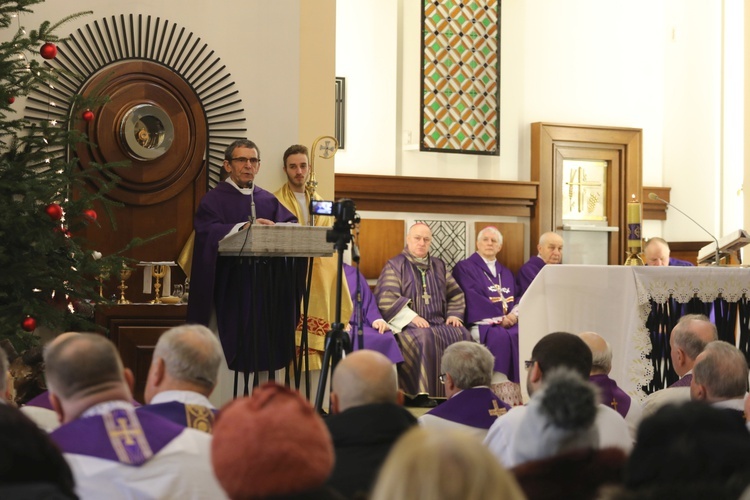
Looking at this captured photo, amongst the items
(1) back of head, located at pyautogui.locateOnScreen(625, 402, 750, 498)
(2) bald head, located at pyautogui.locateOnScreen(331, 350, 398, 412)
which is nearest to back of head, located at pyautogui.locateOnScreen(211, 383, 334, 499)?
(1) back of head, located at pyautogui.locateOnScreen(625, 402, 750, 498)

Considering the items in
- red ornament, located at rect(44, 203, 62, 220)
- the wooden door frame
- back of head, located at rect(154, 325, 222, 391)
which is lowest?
back of head, located at rect(154, 325, 222, 391)

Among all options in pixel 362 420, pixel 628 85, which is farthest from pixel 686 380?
pixel 628 85

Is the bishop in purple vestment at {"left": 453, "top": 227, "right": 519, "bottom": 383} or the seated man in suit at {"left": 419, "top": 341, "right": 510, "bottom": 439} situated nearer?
the seated man in suit at {"left": 419, "top": 341, "right": 510, "bottom": 439}

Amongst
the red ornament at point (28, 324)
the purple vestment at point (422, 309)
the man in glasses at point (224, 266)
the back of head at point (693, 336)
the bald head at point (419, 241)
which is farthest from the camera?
the bald head at point (419, 241)

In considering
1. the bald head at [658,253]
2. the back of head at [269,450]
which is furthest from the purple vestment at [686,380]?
the bald head at [658,253]

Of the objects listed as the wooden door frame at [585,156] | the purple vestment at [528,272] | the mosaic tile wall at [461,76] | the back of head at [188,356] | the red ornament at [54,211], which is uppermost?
the mosaic tile wall at [461,76]

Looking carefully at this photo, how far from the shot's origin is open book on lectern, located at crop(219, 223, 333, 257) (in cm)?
591

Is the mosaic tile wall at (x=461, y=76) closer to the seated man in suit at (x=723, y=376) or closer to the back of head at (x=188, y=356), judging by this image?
the seated man in suit at (x=723, y=376)

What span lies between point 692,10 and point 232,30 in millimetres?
6739

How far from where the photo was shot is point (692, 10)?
1240 cm

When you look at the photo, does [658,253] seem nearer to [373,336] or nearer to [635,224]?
[635,224]

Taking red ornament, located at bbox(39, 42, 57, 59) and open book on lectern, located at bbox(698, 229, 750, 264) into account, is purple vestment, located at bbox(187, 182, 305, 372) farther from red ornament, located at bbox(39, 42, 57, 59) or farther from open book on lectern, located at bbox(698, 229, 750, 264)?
open book on lectern, located at bbox(698, 229, 750, 264)

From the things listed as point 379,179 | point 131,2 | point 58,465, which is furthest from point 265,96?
point 58,465

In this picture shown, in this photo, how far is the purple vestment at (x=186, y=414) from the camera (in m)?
3.11
